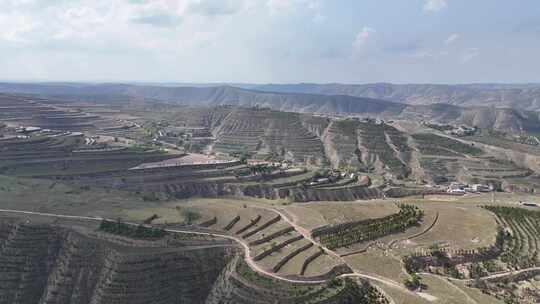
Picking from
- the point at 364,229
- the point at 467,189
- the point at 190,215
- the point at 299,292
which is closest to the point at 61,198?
the point at 190,215

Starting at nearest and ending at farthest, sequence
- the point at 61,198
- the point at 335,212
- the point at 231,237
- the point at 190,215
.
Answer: the point at 231,237, the point at 190,215, the point at 335,212, the point at 61,198

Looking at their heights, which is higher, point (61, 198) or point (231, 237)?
point (61, 198)

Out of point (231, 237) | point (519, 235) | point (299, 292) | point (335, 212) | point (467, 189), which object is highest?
point (335, 212)

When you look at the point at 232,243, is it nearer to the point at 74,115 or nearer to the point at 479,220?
the point at 479,220

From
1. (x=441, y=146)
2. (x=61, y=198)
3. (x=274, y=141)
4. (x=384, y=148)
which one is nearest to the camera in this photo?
(x=61, y=198)

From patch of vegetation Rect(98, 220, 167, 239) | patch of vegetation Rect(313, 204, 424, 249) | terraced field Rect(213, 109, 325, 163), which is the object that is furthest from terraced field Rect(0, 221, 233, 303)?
terraced field Rect(213, 109, 325, 163)

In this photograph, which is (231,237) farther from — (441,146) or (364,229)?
(441,146)

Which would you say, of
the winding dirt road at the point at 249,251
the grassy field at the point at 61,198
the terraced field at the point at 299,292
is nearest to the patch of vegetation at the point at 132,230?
the winding dirt road at the point at 249,251

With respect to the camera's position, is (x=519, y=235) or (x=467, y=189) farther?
(x=467, y=189)

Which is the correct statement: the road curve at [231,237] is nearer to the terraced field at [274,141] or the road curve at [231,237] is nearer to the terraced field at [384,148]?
the terraced field at [384,148]

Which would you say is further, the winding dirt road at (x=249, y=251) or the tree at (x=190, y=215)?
the tree at (x=190, y=215)

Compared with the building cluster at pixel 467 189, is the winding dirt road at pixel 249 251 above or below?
above

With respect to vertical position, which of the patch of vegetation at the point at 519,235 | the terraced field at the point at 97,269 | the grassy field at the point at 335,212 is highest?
the grassy field at the point at 335,212
